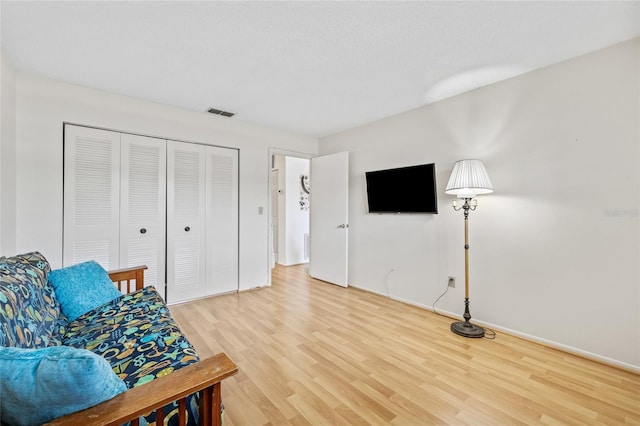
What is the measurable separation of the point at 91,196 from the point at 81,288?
1320mm

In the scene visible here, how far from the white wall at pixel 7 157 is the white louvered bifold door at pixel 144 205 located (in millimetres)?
794

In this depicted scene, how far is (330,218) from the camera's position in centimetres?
433

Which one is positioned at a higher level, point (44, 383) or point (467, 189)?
point (467, 189)

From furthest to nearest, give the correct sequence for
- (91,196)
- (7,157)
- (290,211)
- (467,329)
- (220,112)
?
(290,211) < (220,112) < (91,196) < (467,329) < (7,157)

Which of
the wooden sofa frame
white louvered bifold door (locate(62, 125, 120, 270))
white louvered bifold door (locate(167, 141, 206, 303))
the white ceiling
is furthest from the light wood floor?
the white ceiling

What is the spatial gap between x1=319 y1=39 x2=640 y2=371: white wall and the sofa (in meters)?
2.59

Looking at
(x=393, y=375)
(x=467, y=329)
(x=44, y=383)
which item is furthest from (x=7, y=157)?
(x=467, y=329)

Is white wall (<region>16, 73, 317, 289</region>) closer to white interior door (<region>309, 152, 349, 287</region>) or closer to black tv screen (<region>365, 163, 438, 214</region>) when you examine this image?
white interior door (<region>309, 152, 349, 287</region>)

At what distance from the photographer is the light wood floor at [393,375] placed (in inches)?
62.1

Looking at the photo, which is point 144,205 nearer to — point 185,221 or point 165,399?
point 185,221

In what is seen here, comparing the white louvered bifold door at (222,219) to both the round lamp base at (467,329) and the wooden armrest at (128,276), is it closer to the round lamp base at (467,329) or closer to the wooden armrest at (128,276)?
the wooden armrest at (128,276)

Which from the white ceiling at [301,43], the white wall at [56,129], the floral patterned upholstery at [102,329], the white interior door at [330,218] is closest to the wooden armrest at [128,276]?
the floral patterned upholstery at [102,329]

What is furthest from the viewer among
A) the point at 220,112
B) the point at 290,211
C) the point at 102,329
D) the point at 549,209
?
the point at 290,211

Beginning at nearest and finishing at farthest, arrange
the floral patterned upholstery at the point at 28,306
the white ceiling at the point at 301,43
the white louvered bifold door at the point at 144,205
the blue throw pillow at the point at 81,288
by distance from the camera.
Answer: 1. the floral patterned upholstery at the point at 28,306
2. the white ceiling at the point at 301,43
3. the blue throw pillow at the point at 81,288
4. the white louvered bifold door at the point at 144,205
